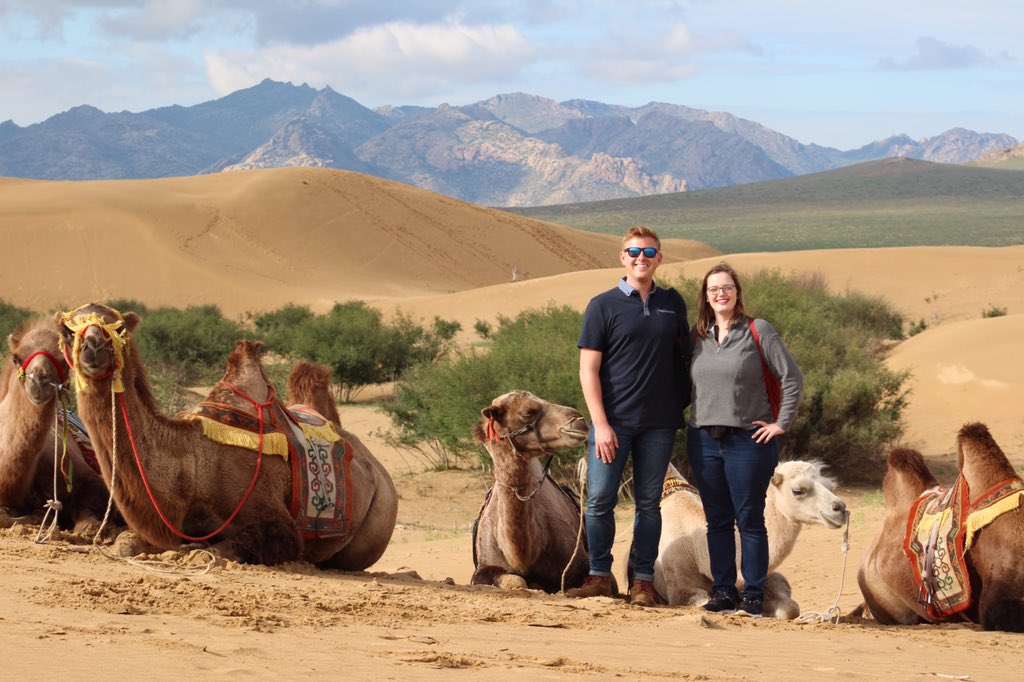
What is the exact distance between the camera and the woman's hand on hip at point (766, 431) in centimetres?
732

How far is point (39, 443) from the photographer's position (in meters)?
8.37

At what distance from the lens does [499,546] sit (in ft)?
27.9

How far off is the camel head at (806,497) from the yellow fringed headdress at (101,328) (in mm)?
3598

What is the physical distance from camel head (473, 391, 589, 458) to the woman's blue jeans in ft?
2.30

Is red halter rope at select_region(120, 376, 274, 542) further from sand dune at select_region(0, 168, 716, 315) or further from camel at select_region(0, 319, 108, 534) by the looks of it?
sand dune at select_region(0, 168, 716, 315)

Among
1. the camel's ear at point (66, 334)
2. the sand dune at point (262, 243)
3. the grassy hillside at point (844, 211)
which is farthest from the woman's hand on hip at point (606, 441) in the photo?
the grassy hillside at point (844, 211)

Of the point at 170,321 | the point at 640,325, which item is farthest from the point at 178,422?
the point at 170,321

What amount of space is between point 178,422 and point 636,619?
2726mm

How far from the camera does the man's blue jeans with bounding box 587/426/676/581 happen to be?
768cm

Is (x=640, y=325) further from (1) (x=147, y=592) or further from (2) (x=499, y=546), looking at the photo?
(1) (x=147, y=592)

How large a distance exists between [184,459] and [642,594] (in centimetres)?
260

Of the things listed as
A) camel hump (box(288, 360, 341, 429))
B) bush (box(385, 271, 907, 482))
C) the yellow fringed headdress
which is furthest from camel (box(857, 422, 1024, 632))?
bush (box(385, 271, 907, 482))

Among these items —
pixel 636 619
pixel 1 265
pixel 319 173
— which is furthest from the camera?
pixel 319 173

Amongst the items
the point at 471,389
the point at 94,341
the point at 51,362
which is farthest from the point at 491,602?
the point at 471,389
